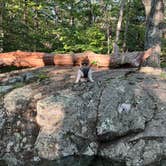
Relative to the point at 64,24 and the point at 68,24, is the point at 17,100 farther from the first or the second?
the point at 68,24

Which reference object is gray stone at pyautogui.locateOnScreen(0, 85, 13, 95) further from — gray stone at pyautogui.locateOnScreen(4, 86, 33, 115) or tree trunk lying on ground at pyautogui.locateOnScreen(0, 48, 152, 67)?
tree trunk lying on ground at pyautogui.locateOnScreen(0, 48, 152, 67)

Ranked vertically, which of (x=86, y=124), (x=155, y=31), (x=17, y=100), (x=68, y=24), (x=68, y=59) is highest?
(x=155, y=31)

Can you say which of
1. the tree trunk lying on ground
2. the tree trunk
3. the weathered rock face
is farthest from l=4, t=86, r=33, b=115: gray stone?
the tree trunk

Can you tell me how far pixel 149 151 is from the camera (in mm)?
7980

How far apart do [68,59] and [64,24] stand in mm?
9198

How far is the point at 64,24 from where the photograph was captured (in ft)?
71.9

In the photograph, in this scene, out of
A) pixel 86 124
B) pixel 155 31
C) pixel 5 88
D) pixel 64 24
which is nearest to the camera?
pixel 86 124

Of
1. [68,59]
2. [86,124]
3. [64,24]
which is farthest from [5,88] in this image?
[64,24]

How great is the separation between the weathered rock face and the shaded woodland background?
5756 mm

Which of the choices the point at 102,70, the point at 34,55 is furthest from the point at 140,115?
the point at 34,55

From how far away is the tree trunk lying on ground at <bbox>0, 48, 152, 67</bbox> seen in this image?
12.4 meters

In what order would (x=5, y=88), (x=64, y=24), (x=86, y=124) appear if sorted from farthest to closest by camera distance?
(x=64, y=24) < (x=5, y=88) < (x=86, y=124)

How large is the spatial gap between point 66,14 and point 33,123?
49.6ft

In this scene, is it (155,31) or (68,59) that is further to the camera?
(155,31)
